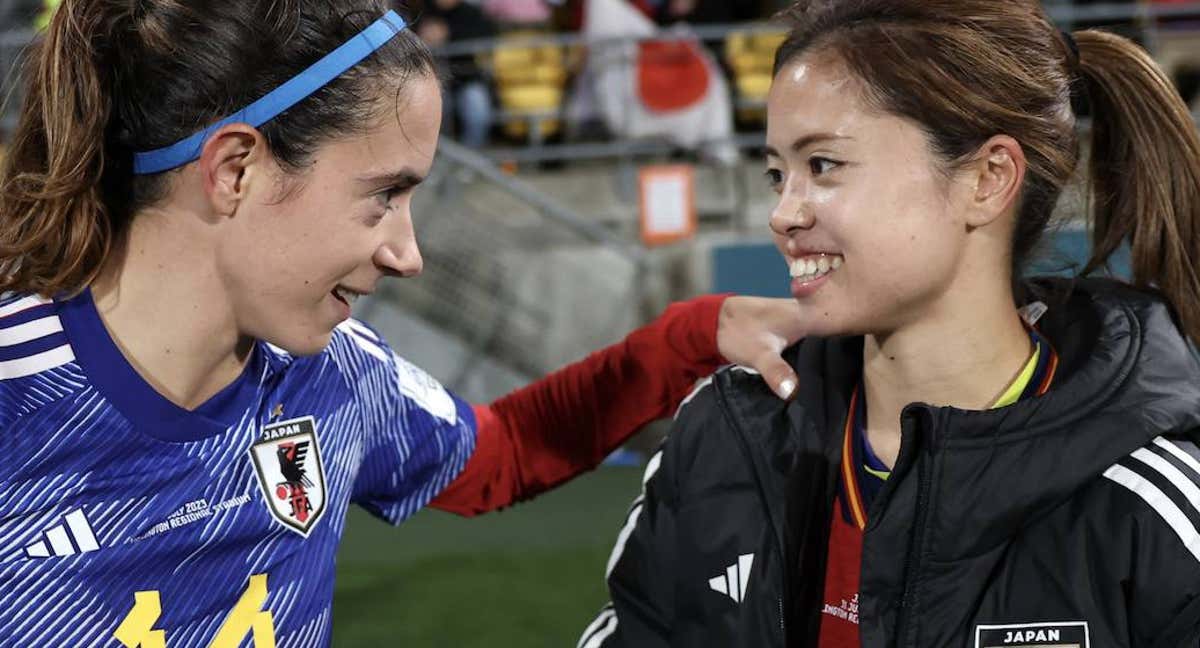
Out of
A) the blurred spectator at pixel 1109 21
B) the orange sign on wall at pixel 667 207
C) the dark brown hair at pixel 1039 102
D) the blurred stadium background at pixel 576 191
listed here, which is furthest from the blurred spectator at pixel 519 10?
the dark brown hair at pixel 1039 102

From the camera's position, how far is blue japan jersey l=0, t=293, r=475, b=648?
1844 mm

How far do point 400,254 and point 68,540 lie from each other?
57 cm

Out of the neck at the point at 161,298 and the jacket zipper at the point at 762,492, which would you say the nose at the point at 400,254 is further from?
the jacket zipper at the point at 762,492

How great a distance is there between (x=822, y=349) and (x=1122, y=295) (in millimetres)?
455

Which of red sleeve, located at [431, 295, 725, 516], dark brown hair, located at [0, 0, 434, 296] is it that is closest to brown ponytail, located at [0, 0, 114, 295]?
dark brown hair, located at [0, 0, 434, 296]

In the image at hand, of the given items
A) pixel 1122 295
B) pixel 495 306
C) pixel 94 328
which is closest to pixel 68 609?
pixel 94 328

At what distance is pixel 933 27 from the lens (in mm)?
2002

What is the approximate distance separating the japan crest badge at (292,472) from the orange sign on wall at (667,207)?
5.88 m

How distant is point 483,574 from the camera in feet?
16.6

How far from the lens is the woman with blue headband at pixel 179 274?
1.85 meters

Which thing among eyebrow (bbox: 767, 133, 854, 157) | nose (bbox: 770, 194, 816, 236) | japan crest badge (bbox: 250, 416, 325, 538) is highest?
eyebrow (bbox: 767, 133, 854, 157)

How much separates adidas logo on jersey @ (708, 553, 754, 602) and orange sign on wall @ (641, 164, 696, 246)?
5872 mm

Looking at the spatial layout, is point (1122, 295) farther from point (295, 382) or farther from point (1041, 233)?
point (295, 382)

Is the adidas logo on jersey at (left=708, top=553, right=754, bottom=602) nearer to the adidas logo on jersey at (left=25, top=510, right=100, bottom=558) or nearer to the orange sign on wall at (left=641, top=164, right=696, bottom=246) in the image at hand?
the adidas logo on jersey at (left=25, top=510, right=100, bottom=558)
